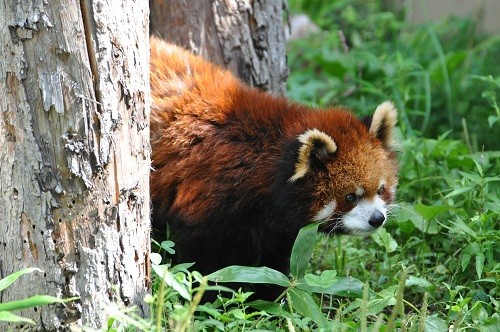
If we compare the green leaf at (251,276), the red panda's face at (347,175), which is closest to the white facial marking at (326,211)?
the red panda's face at (347,175)

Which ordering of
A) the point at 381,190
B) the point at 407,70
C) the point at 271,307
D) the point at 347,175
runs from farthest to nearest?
the point at 407,70, the point at 381,190, the point at 347,175, the point at 271,307

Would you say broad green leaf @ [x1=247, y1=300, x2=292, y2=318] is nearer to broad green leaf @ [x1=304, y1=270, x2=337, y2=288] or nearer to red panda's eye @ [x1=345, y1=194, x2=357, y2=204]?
broad green leaf @ [x1=304, y1=270, x2=337, y2=288]

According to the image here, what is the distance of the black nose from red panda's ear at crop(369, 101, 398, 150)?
47 cm

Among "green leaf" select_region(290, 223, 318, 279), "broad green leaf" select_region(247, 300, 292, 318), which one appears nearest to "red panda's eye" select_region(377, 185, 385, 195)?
"green leaf" select_region(290, 223, 318, 279)

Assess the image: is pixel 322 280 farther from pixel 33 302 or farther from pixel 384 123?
pixel 33 302

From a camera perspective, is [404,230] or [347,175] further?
[404,230]

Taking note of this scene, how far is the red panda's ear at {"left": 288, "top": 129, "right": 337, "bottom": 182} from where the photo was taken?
3.90 m

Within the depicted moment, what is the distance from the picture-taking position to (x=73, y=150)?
3096 millimetres

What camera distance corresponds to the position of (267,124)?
13.8ft

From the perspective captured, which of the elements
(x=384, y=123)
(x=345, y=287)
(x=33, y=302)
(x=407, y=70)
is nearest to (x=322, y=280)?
(x=345, y=287)

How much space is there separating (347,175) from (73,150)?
1.59 m

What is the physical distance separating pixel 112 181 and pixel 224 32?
84.5 inches

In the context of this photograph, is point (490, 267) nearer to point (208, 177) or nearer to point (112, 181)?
point (208, 177)

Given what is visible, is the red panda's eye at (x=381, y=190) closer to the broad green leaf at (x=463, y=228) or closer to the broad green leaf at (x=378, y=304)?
the broad green leaf at (x=463, y=228)
